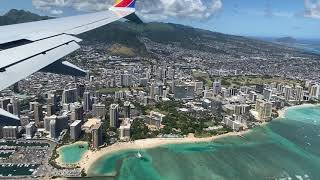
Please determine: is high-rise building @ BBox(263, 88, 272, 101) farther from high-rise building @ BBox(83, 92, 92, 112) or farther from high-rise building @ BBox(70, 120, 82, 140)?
high-rise building @ BBox(70, 120, 82, 140)

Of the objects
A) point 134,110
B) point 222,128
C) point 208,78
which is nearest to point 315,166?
point 222,128

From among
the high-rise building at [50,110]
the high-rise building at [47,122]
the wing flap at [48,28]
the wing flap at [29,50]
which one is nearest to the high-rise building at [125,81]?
the high-rise building at [50,110]

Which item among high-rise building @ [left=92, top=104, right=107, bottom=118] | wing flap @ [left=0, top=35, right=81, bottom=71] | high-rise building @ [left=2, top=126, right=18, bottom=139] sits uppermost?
wing flap @ [left=0, top=35, right=81, bottom=71]

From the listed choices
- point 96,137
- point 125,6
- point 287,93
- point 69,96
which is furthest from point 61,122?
point 287,93

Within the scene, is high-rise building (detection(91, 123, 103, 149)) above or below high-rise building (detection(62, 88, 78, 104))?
below

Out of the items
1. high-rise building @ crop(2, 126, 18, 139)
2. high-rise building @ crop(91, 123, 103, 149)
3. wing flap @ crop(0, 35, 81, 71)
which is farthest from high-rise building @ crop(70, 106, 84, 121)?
wing flap @ crop(0, 35, 81, 71)

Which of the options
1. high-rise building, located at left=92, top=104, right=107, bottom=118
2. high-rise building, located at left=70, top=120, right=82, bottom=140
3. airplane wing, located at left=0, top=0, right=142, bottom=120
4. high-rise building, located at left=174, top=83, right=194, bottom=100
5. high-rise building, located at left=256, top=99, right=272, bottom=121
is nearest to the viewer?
airplane wing, located at left=0, top=0, right=142, bottom=120

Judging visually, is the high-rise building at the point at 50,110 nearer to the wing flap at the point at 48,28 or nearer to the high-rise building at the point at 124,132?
the high-rise building at the point at 124,132
